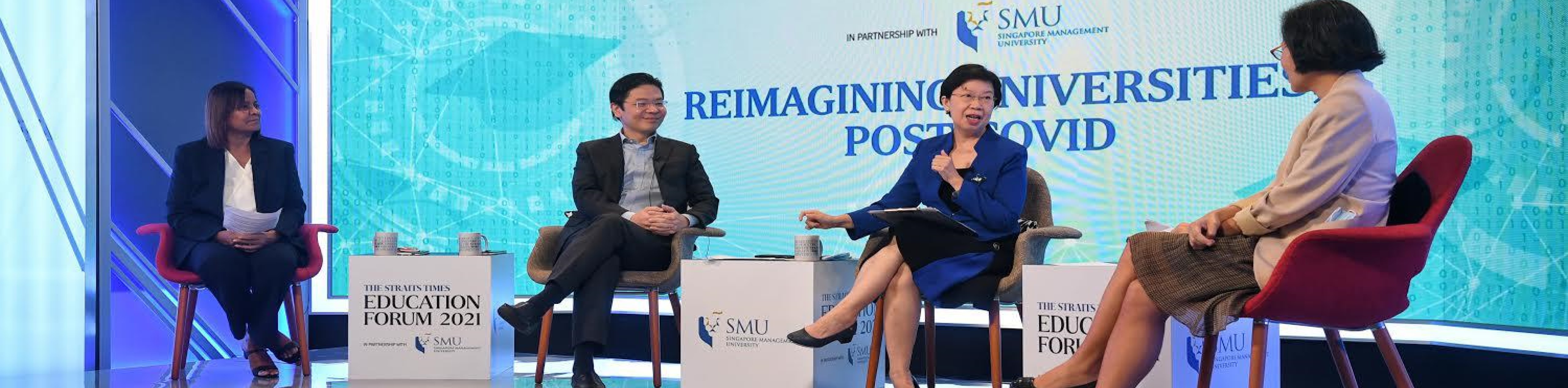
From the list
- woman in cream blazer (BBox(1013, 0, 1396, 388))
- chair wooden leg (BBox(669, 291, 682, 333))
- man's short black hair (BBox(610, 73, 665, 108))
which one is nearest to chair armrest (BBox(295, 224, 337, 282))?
man's short black hair (BBox(610, 73, 665, 108))

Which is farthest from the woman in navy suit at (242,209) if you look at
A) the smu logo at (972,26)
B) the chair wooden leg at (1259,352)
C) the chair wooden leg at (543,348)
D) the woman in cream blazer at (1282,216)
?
the chair wooden leg at (1259,352)

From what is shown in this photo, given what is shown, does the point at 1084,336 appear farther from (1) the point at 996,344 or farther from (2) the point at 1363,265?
(2) the point at 1363,265

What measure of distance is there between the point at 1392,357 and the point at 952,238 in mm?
1275

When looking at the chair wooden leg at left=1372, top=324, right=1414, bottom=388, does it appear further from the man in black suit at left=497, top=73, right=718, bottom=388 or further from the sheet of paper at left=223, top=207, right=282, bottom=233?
the sheet of paper at left=223, top=207, right=282, bottom=233

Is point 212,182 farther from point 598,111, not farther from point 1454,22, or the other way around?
point 1454,22

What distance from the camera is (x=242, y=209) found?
491 cm

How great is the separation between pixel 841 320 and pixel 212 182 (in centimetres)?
262

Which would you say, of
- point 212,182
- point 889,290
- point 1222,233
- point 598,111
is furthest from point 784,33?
point 1222,233

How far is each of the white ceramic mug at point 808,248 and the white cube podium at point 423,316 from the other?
1149mm

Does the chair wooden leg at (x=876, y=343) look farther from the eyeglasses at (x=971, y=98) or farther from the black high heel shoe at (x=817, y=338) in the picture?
the eyeglasses at (x=971, y=98)

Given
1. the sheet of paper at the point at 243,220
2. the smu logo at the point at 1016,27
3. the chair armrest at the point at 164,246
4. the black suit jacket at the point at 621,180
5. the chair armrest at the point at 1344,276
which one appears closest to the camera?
the chair armrest at the point at 1344,276

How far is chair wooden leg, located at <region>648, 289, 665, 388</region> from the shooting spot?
4395mm

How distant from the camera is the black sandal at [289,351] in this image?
4891mm

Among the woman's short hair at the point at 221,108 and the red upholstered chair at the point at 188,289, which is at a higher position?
the woman's short hair at the point at 221,108
